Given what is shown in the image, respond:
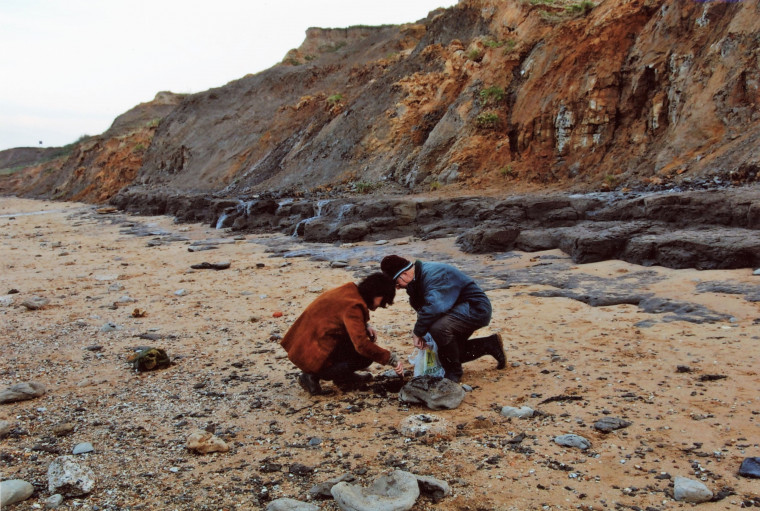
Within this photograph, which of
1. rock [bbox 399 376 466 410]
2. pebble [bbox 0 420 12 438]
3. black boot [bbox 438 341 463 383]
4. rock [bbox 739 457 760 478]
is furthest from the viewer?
black boot [bbox 438 341 463 383]

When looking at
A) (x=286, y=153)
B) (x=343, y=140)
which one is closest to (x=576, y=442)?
(x=343, y=140)

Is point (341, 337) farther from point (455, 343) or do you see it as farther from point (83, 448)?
point (83, 448)

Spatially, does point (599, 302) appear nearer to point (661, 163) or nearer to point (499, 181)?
point (661, 163)

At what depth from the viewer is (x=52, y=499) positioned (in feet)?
9.45

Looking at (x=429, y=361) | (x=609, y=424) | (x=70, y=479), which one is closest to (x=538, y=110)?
(x=429, y=361)

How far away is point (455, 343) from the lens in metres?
4.33

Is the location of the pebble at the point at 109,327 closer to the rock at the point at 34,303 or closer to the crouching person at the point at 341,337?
the rock at the point at 34,303

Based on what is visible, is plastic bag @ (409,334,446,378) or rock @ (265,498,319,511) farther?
plastic bag @ (409,334,446,378)

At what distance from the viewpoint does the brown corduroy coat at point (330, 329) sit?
4078 mm

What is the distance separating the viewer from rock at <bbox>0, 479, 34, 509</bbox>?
282cm

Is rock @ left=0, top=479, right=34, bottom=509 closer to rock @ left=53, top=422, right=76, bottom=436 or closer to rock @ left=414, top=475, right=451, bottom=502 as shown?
rock @ left=53, top=422, right=76, bottom=436

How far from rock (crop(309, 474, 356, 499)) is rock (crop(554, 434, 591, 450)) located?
1.23 metres

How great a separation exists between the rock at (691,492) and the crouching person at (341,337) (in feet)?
6.33

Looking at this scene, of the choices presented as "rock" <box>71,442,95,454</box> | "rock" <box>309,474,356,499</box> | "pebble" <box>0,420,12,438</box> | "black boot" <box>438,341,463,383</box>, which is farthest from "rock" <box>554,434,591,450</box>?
"pebble" <box>0,420,12,438</box>
